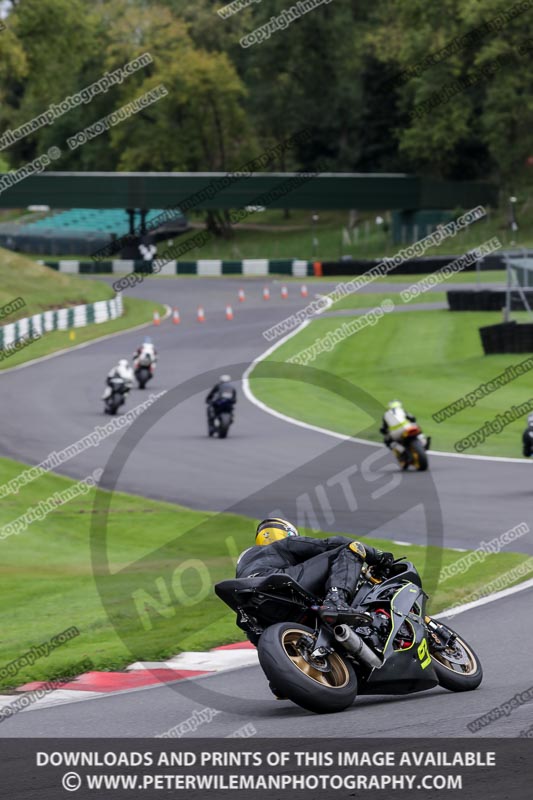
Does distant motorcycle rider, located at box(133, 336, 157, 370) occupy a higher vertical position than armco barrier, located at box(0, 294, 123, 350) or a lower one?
higher

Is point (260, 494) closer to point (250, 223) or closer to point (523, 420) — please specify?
point (523, 420)

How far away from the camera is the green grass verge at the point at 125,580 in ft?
35.6

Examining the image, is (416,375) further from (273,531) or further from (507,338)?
(273,531)

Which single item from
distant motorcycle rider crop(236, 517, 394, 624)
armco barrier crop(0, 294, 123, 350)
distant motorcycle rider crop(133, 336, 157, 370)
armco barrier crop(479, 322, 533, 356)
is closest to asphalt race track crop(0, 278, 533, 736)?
distant motorcycle rider crop(236, 517, 394, 624)

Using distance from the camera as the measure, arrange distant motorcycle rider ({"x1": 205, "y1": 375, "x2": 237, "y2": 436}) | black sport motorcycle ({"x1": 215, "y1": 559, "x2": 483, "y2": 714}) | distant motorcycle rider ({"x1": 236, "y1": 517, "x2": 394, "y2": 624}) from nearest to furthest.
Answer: black sport motorcycle ({"x1": 215, "y1": 559, "x2": 483, "y2": 714})
distant motorcycle rider ({"x1": 236, "y1": 517, "x2": 394, "y2": 624})
distant motorcycle rider ({"x1": 205, "y1": 375, "x2": 237, "y2": 436})

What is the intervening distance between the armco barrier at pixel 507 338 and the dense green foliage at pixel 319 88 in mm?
47011

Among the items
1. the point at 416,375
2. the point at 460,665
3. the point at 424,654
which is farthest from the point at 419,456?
the point at 416,375

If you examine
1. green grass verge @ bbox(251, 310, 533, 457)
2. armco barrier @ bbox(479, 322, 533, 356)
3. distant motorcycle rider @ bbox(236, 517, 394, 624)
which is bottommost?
green grass verge @ bbox(251, 310, 533, 457)

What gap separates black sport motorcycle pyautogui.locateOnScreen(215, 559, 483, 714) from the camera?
7.54m

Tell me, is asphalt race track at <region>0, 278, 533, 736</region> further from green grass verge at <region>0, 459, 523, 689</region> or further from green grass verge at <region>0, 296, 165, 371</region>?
green grass verge at <region>0, 296, 165, 371</region>

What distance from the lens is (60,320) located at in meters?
51.9

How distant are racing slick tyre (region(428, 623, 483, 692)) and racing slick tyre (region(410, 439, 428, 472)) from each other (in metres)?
13.7

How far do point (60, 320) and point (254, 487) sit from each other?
31.8 meters
